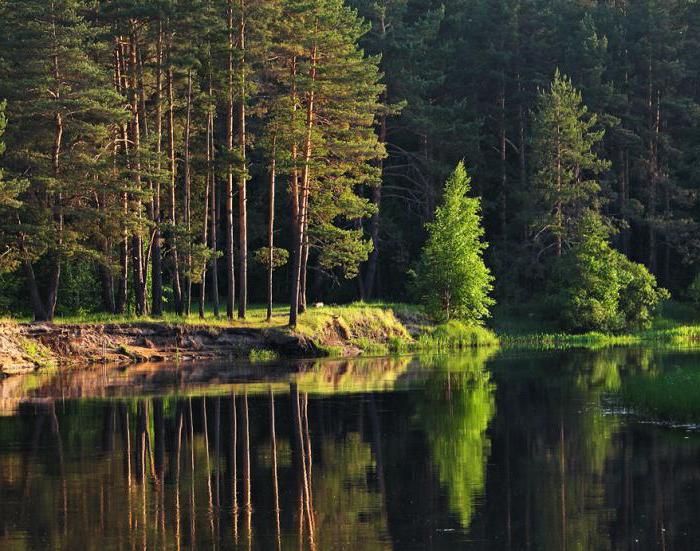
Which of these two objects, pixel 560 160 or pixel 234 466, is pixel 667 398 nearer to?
pixel 234 466

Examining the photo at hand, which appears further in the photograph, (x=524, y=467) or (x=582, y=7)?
(x=582, y=7)

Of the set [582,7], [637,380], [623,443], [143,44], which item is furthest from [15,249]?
[582,7]

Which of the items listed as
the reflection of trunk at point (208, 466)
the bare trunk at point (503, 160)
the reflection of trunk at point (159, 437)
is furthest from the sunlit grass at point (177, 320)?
the bare trunk at point (503, 160)

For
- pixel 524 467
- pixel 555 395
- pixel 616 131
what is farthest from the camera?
pixel 616 131

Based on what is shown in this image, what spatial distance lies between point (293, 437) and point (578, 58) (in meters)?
59.4

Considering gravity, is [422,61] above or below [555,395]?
above

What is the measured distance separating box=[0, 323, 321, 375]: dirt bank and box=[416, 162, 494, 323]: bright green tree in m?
12.6

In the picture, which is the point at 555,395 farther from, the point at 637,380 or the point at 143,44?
the point at 143,44

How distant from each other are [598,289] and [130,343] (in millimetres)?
28791

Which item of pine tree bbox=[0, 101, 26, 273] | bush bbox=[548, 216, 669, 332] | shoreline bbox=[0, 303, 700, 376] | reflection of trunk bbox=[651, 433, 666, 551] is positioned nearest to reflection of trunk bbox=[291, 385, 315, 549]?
reflection of trunk bbox=[651, 433, 666, 551]

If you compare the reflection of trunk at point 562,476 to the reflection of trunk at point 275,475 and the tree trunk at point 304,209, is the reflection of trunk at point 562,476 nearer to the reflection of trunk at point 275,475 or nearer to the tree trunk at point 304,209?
the reflection of trunk at point 275,475

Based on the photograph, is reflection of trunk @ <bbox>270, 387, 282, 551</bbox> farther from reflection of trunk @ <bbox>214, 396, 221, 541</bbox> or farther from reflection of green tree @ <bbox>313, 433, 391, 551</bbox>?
reflection of trunk @ <bbox>214, 396, 221, 541</bbox>

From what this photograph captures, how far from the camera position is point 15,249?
176ft

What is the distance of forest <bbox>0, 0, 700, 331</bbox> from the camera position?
54.2m
